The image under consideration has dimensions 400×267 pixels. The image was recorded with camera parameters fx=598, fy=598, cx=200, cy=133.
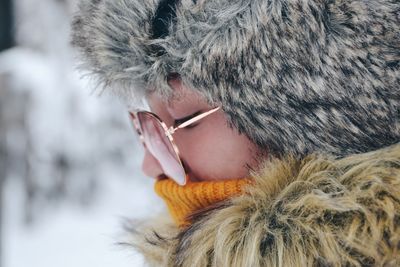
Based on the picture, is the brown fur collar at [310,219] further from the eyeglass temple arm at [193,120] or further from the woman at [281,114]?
the eyeglass temple arm at [193,120]

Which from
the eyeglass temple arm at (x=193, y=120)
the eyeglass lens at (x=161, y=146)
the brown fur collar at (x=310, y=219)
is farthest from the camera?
the eyeglass lens at (x=161, y=146)

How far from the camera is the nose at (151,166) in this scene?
1.32 metres

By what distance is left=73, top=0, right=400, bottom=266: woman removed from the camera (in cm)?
97

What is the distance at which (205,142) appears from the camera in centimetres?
115

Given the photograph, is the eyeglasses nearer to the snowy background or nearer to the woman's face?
the woman's face

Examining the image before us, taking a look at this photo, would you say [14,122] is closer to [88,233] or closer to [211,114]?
[88,233]

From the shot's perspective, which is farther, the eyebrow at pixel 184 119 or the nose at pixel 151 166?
the nose at pixel 151 166

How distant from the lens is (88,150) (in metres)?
4.87

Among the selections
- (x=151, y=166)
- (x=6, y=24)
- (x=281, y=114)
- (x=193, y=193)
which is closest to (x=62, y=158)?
(x=6, y=24)

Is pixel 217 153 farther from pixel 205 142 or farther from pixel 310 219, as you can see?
pixel 310 219

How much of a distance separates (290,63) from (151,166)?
1.51 ft

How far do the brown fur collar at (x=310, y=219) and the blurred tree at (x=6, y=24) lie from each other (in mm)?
5637

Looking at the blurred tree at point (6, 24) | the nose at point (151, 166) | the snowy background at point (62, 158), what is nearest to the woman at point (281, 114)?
the nose at point (151, 166)

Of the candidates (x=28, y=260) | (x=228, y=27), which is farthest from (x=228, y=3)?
(x=28, y=260)
